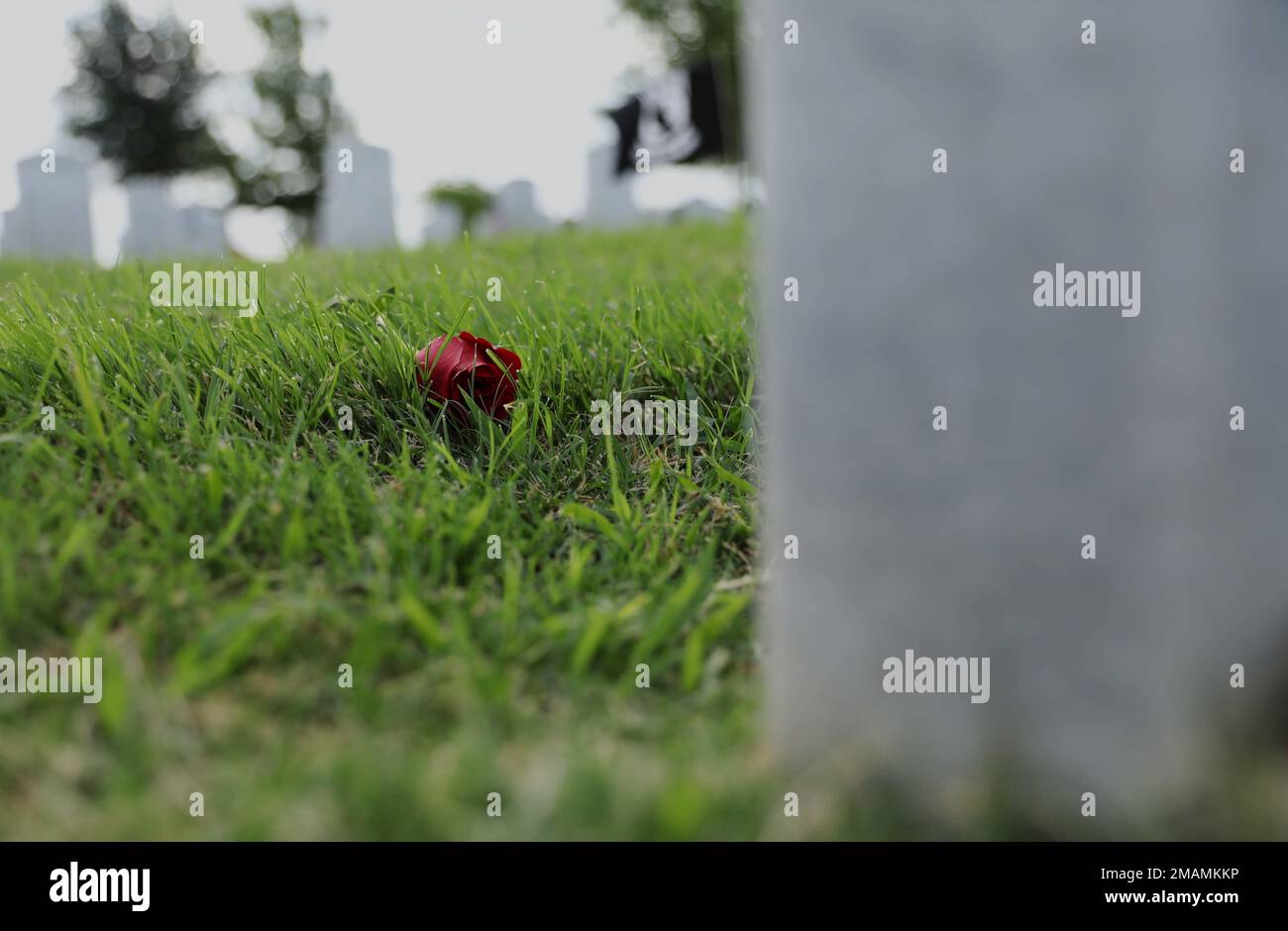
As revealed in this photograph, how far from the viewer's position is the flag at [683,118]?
13.9m

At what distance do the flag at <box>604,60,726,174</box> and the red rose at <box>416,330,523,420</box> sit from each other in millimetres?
11362

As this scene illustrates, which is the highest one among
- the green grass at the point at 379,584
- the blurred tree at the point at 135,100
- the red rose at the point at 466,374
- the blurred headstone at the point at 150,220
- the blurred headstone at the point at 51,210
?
the blurred tree at the point at 135,100

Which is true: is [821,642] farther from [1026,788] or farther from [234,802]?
[234,802]

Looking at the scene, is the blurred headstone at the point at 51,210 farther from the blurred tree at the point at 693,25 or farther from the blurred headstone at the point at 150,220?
the blurred tree at the point at 693,25

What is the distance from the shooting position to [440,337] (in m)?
2.75

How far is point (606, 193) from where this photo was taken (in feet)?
33.1

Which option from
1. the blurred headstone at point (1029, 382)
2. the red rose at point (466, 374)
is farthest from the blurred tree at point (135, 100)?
the blurred headstone at point (1029, 382)

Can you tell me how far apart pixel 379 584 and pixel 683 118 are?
14643 millimetres

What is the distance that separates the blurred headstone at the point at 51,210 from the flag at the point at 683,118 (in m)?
7.81

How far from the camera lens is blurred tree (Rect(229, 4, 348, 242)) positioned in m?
31.2

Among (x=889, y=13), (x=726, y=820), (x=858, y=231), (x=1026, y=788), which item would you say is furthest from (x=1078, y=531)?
(x=889, y=13)

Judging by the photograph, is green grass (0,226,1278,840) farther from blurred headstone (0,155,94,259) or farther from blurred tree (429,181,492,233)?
blurred tree (429,181,492,233)

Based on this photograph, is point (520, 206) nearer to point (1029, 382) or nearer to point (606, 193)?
point (606, 193)

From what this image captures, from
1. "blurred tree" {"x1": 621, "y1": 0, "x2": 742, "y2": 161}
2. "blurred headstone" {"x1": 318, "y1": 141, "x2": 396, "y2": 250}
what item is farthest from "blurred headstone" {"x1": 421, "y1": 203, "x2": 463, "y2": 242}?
"blurred tree" {"x1": 621, "y1": 0, "x2": 742, "y2": 161}
